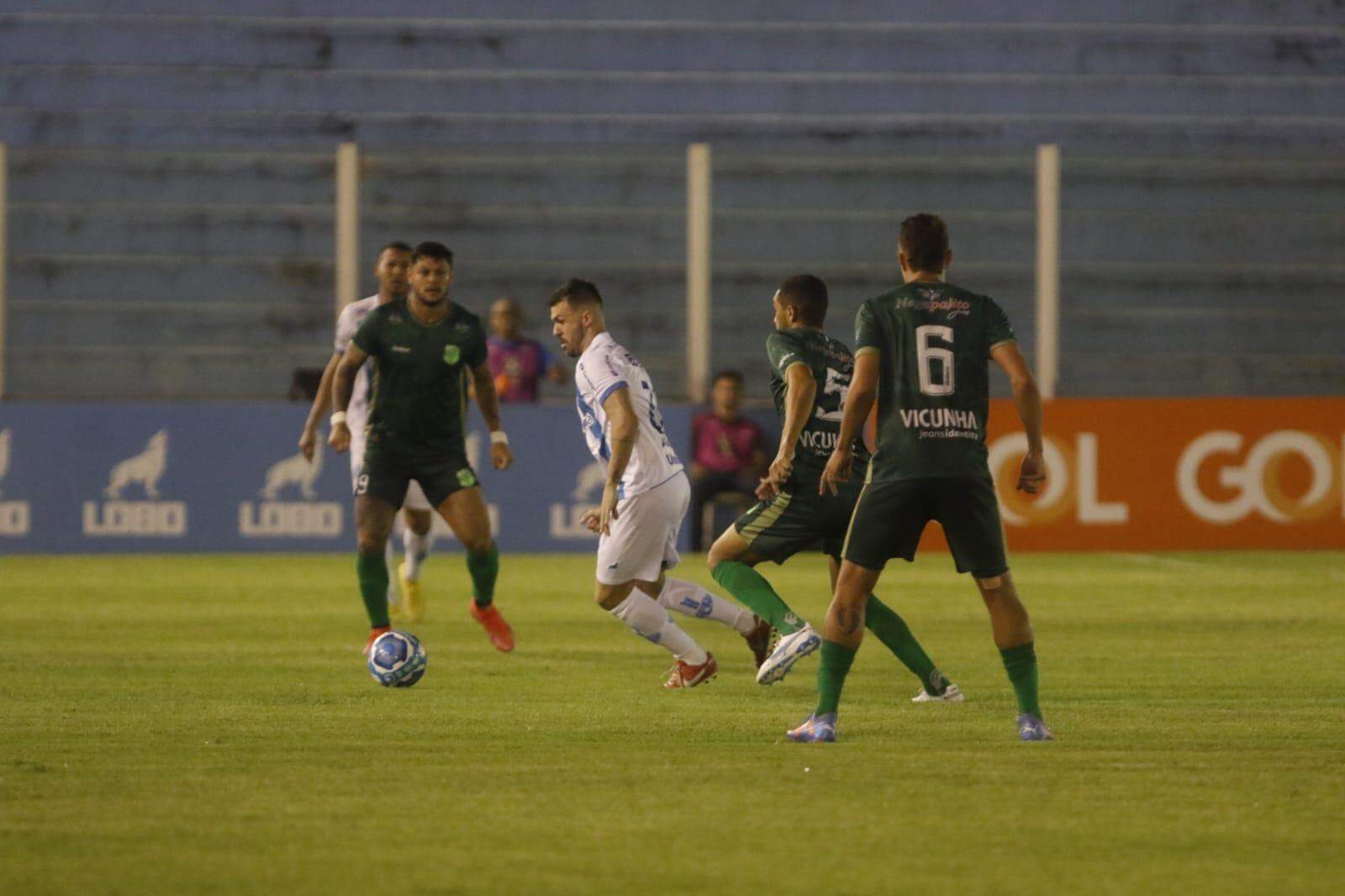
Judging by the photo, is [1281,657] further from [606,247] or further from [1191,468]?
[606,247]

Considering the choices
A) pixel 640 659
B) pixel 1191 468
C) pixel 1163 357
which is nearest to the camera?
pixel 640 659

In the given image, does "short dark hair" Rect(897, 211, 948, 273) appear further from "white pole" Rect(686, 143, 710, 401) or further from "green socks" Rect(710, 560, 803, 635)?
"white pole" Rect(686, 143, 710, 401)

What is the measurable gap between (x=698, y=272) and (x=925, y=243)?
38.8ft

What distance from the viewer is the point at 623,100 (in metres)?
22.3

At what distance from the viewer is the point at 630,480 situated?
8812 millimetres

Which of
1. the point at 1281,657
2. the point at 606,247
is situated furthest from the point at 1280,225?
the point at 1281,657

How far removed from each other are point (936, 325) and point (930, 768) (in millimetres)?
1417

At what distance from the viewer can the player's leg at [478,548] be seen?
10344 millimetres

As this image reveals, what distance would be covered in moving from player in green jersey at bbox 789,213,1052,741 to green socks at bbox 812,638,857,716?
215mm

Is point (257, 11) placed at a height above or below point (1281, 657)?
above

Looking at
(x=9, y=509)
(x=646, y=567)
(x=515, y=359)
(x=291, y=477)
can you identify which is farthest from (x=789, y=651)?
(x=9, y=509)

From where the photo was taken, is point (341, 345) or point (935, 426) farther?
point (341, 345)

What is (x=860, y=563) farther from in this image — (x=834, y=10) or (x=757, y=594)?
(x=834, y=10)

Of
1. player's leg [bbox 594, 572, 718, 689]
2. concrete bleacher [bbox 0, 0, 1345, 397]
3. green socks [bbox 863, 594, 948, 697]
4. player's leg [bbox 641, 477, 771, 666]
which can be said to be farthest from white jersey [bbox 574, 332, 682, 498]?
concrete bleacher [bbox 0, 0, 1345, 397]
